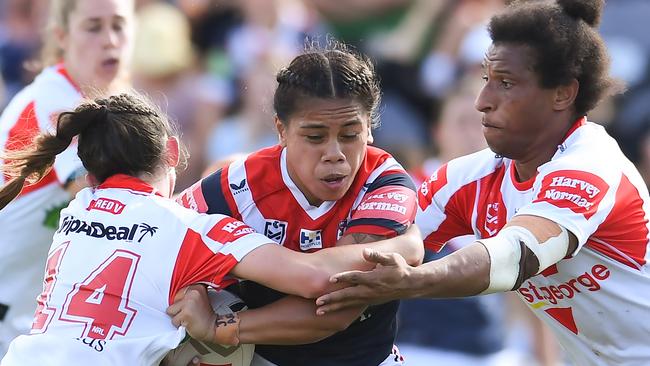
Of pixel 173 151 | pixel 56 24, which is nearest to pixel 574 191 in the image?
pixel 173 151

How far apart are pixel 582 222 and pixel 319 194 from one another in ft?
2.97

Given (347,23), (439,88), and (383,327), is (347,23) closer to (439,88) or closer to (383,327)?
(439,88)

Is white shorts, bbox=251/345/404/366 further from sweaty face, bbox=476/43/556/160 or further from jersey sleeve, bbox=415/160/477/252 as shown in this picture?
sweaty face, bbox=476/43/556/160

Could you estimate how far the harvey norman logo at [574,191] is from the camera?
400cm

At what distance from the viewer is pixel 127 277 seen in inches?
148

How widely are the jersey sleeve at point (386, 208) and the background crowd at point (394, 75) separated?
298 cm

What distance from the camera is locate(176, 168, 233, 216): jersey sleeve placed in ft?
13.5

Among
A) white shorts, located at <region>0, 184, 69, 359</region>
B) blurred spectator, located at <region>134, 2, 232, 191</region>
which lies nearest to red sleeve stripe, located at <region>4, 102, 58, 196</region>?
white shorts, located at <region>0, 184, 69, 359</region>

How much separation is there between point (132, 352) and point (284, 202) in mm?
798

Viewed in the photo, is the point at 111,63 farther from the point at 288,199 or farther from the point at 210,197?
the point at 288,199

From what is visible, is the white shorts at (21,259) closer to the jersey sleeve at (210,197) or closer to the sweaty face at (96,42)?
the sweaty face at (96,42)

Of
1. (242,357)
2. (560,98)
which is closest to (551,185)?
(560,98)

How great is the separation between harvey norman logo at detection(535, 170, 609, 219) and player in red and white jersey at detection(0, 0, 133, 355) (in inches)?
77.4

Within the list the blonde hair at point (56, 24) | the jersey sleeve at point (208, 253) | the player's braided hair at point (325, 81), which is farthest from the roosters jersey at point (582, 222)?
the blonde hair at point (56, 24)
